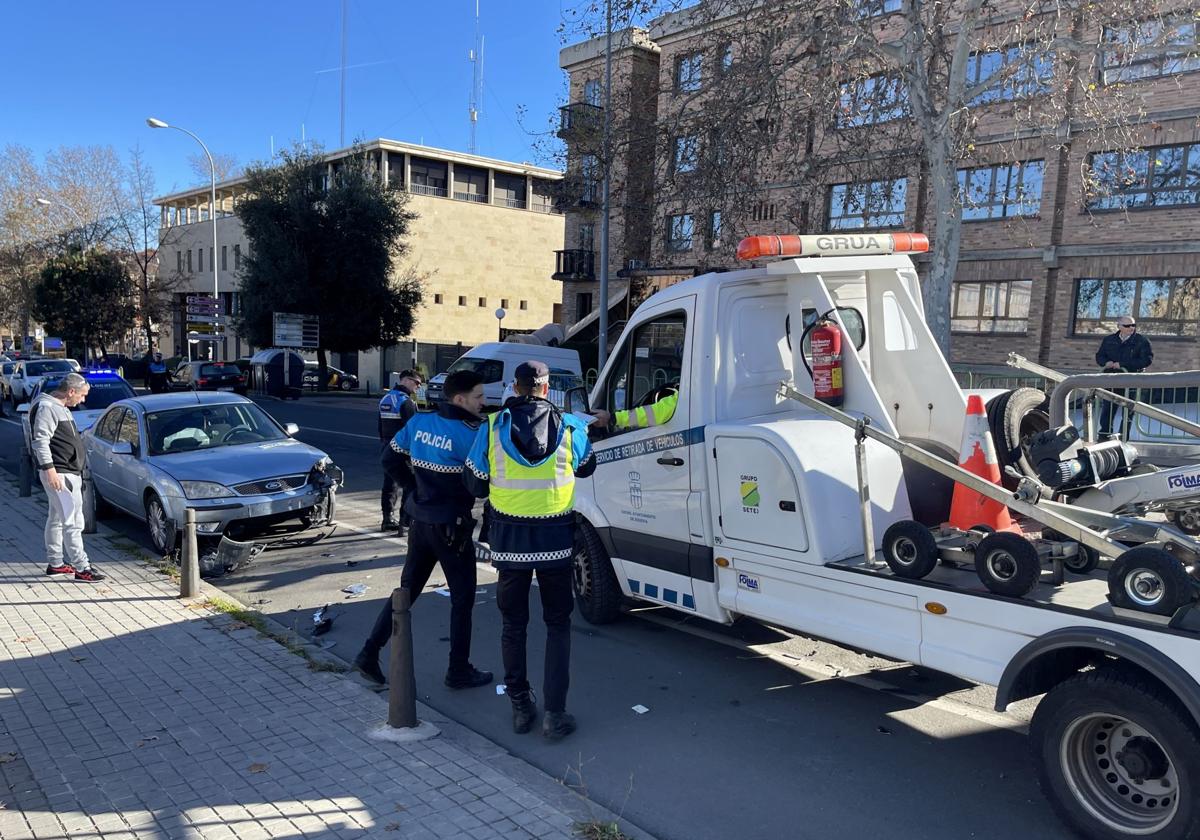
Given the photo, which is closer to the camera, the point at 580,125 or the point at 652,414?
the point at 652,414

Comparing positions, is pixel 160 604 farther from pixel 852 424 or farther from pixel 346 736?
pixel 852 424

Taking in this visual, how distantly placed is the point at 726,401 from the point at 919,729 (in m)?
2.09

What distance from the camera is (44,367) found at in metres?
27.6

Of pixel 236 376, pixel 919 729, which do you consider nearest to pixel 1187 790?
pixel 919 729

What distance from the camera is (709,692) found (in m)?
5.01

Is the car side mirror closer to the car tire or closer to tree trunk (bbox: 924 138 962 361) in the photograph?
the car tire

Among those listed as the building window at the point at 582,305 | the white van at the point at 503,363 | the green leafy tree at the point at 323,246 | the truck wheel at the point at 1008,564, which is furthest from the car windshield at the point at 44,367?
the truck wheel at the point at 1008,564

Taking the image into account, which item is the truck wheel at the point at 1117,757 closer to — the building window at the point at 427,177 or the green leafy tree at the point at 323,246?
the green leafy tree at the point at 323,246

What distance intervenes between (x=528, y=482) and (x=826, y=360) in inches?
81.9

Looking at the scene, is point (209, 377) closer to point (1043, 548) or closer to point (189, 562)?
point (189, 562)

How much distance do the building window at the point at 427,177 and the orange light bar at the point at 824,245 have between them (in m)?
44.9

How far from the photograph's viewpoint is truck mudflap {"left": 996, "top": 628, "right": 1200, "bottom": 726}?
2.95 m

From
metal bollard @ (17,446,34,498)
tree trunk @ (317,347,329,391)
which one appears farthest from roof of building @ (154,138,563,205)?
metal bollard @ (17,446,34,498)

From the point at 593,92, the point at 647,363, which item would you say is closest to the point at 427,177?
the point at 593,92
